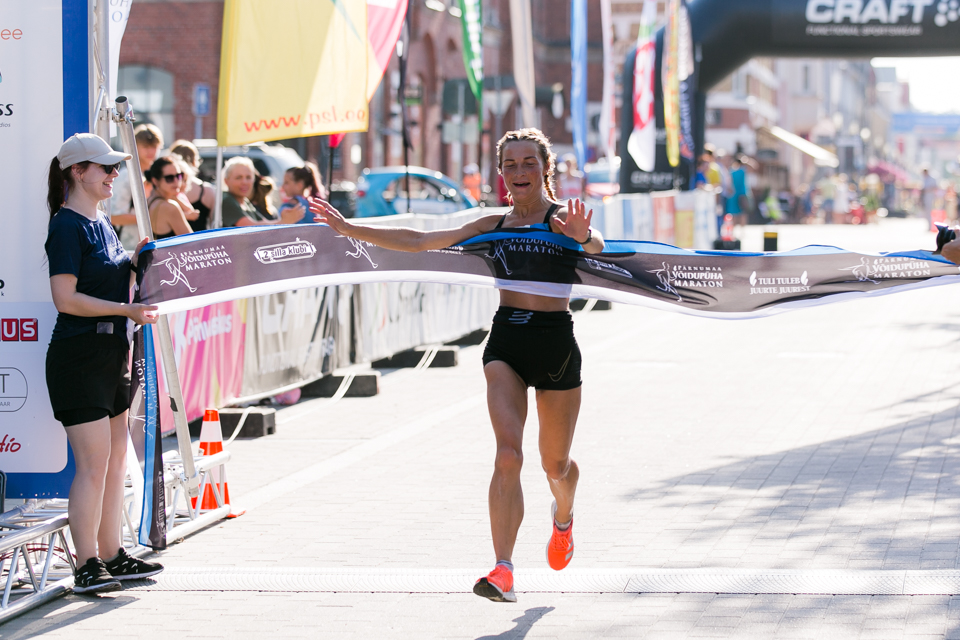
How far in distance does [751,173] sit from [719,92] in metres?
6.72

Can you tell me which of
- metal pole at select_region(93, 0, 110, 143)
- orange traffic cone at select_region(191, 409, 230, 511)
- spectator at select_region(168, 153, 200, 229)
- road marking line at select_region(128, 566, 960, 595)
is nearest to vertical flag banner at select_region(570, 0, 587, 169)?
spectator at select_region(168, 153, 200, 229)

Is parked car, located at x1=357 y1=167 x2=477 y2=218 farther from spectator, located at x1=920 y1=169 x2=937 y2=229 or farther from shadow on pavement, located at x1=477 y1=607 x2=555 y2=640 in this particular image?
spectator, located at x1=920 y1=169 x2=937 y2=229

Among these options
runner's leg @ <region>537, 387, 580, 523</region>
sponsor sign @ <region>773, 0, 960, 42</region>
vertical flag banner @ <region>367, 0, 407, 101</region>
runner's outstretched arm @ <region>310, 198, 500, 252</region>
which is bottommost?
runner's leg @ <region>537, 387, 580, 523</region>

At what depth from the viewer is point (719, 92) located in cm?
6562

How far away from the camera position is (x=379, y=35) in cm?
1060

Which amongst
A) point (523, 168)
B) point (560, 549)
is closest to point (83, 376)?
point (523, 168)

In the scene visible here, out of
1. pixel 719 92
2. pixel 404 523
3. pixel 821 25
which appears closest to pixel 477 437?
pixel 404 523

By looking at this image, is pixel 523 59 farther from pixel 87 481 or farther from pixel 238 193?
pixel 87 481

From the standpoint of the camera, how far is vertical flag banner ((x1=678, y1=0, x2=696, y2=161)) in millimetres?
26297

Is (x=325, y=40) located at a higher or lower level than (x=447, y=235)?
Answer: higher

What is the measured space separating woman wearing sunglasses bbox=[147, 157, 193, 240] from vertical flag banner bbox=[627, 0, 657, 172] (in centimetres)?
1602

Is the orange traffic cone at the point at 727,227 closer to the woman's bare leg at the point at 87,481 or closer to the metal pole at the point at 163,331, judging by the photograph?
the metal pole at the point at 163,331

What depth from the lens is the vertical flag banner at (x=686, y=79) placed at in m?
26.3

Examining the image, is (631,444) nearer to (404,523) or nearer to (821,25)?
(404,523)
